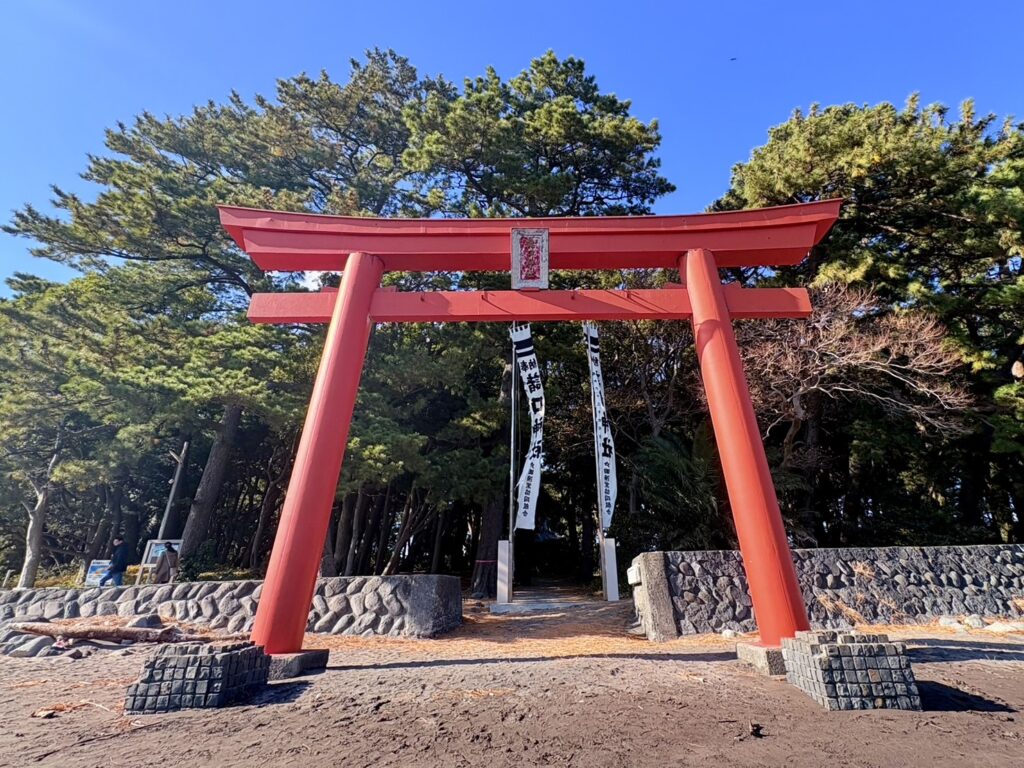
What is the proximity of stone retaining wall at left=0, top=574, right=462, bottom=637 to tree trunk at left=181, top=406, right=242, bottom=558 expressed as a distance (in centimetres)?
417

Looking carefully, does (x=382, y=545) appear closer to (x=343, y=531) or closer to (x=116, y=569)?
(x=343, y=531)

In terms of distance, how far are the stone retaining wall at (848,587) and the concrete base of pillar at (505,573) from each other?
2.91m

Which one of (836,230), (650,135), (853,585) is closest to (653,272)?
(650,135)

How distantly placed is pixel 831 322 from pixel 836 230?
3.53 metres

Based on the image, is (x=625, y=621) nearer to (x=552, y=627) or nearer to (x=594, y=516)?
(x=552, y=627)

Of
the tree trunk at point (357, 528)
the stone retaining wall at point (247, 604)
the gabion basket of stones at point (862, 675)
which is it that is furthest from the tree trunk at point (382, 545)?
the gabion basket of stones at point (862, 675)

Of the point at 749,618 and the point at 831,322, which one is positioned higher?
the point at 831,322

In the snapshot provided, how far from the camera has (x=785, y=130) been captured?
1277cm

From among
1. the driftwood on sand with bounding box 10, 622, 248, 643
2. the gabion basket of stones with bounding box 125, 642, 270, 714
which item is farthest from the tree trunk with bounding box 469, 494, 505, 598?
the gabion basket of stones with bounding box 125, 642, 270, 714

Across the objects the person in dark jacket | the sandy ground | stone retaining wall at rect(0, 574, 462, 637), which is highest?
the person in dark jacket

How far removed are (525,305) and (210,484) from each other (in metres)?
9.46

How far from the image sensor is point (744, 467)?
491 centimetres

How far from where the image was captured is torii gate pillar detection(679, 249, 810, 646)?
4480 mm

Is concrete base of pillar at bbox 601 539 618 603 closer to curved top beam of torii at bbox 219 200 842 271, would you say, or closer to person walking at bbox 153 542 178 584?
curved top beam of torii at bbox 219 200 842 271
